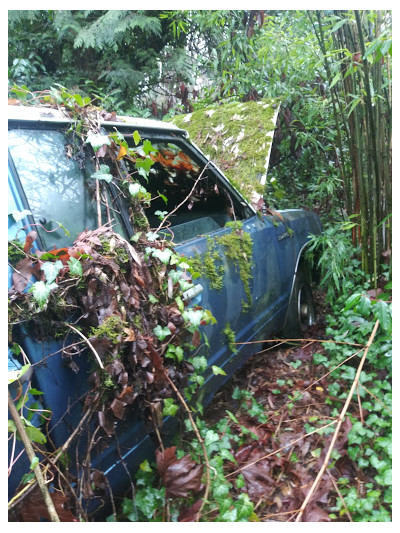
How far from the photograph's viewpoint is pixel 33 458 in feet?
3.83

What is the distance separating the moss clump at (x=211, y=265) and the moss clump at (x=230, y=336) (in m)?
0.24

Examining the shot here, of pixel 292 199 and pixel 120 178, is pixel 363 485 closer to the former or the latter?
pixel 120 178

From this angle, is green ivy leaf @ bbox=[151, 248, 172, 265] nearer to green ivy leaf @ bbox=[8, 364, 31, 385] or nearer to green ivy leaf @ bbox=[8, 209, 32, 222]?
green ivy leaf @ bbox=[8, 209, 32, 222]

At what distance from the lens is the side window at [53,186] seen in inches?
59.6

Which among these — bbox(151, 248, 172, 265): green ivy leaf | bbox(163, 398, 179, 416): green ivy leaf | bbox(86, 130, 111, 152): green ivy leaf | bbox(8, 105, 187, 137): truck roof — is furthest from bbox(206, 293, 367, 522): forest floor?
bbox(8, 105, 187, 137): truck roof

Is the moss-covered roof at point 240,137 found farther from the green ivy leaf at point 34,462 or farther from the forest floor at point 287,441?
the green ivy leaf at point 34,462

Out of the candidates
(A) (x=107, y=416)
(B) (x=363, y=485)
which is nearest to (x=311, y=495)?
(B) (x=363, y=485)

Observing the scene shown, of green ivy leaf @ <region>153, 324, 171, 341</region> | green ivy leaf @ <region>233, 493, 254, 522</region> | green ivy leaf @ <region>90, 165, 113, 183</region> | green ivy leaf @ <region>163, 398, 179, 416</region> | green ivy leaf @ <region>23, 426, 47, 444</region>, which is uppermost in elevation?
green ivy leaf @ <region>90, 165, 113, 183</region>

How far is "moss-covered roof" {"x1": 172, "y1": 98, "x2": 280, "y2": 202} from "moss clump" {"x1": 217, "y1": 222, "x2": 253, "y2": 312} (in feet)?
2.23

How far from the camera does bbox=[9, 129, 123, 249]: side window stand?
1.51 m

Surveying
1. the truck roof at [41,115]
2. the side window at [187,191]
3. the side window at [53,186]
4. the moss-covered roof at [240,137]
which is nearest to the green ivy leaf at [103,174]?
the side window at [53,186]

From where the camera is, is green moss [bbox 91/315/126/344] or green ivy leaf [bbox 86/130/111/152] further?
green ivy leaf [bbox 86/130/111/152]

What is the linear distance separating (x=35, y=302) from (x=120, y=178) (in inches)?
30.6

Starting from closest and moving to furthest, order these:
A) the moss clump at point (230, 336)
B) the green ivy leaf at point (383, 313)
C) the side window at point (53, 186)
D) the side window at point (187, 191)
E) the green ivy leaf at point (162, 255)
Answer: the side window at point (53, 186), the green ivy leaf at point (162, 255), the green ivy leaf at point (383, 313), the moss clump at point (230, 336), the side window at point (187, 191)
